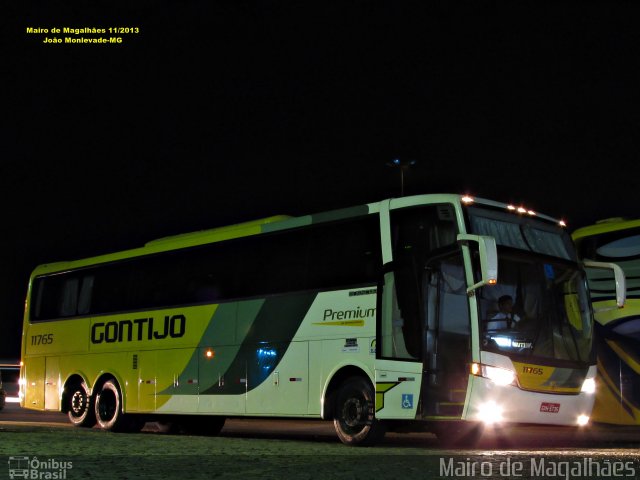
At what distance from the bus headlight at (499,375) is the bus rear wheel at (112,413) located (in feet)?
29.4

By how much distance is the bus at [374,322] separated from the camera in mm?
13539

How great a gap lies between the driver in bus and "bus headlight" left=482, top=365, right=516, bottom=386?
552mm

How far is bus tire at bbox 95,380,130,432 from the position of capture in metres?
19.7

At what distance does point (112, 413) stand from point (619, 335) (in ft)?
32.4

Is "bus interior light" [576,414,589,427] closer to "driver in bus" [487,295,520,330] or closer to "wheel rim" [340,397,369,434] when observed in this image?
"driver in bus" [487,295,520,330]

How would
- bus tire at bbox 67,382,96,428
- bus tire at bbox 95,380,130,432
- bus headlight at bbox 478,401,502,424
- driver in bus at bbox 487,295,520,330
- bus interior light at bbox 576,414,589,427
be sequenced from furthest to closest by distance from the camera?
bus tire at bbox 67,382,96,428
bus tire at bbox 95,380,130,432
bus interior light at bbox 576,414,589,427
driver in bus at bbox 487,295,520,330
bus headlight at bbox 478,401,502,424

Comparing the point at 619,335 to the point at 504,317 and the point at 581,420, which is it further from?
the point at 504,317

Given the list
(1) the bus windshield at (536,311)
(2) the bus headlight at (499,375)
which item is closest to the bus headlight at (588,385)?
(1) the bus windshield at (536,311)

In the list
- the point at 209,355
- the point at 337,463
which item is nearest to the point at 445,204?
the point at 337,463

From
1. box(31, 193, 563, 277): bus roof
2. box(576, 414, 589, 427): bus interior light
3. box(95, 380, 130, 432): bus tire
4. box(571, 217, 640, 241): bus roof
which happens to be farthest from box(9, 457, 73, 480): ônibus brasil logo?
box(571, 217, 640, 241): bus roof

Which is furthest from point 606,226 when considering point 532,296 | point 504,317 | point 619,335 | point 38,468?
point 38,468

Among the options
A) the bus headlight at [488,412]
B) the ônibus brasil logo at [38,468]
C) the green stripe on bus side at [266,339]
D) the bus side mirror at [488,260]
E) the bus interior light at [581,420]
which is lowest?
the ônibus brasil logo at [38,468]

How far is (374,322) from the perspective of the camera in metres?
14.2

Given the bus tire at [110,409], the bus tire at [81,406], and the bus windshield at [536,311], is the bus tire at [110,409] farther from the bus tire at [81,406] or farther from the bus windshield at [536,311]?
the bus windshield at [536,311]
